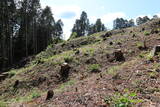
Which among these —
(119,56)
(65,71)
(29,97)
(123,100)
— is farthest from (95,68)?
(123,100)

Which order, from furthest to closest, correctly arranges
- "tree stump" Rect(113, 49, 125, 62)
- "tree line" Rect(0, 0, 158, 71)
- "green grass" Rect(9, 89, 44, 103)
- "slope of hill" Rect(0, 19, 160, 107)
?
"tree line" Rect(0, 0, 158, 71)
"tree stump" Rect(113, 49, 125, 62)
"green grass" Rect(9, 89, 44, 103)
"slope of hill" Rect(0, 19, 160, 107)

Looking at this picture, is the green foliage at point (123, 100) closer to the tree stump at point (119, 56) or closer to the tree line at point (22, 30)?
the tree stump at point (119, 56)

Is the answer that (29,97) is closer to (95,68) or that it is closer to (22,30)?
(95,68)

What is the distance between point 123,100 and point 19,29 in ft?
103

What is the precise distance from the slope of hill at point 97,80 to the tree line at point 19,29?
1347cm

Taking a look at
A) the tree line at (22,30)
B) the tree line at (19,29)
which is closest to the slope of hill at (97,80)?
the tree line at (22,30)

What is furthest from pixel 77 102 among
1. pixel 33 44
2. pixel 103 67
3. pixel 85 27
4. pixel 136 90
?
pixel 85 27

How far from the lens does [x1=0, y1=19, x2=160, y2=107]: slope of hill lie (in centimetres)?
593

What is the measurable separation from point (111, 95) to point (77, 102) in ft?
3.71

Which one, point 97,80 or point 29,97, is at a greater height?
point 97,80

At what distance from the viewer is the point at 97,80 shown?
322 inches

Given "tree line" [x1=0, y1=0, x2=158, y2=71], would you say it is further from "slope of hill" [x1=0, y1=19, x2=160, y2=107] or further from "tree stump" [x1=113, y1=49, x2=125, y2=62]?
"tree stump" [x1=113, y1=49, x2=125, y2=62]

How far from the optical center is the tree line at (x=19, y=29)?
1027 inches

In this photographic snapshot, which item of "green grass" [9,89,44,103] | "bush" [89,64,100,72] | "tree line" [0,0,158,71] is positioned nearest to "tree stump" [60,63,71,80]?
"bush" [89,64,100,72]
